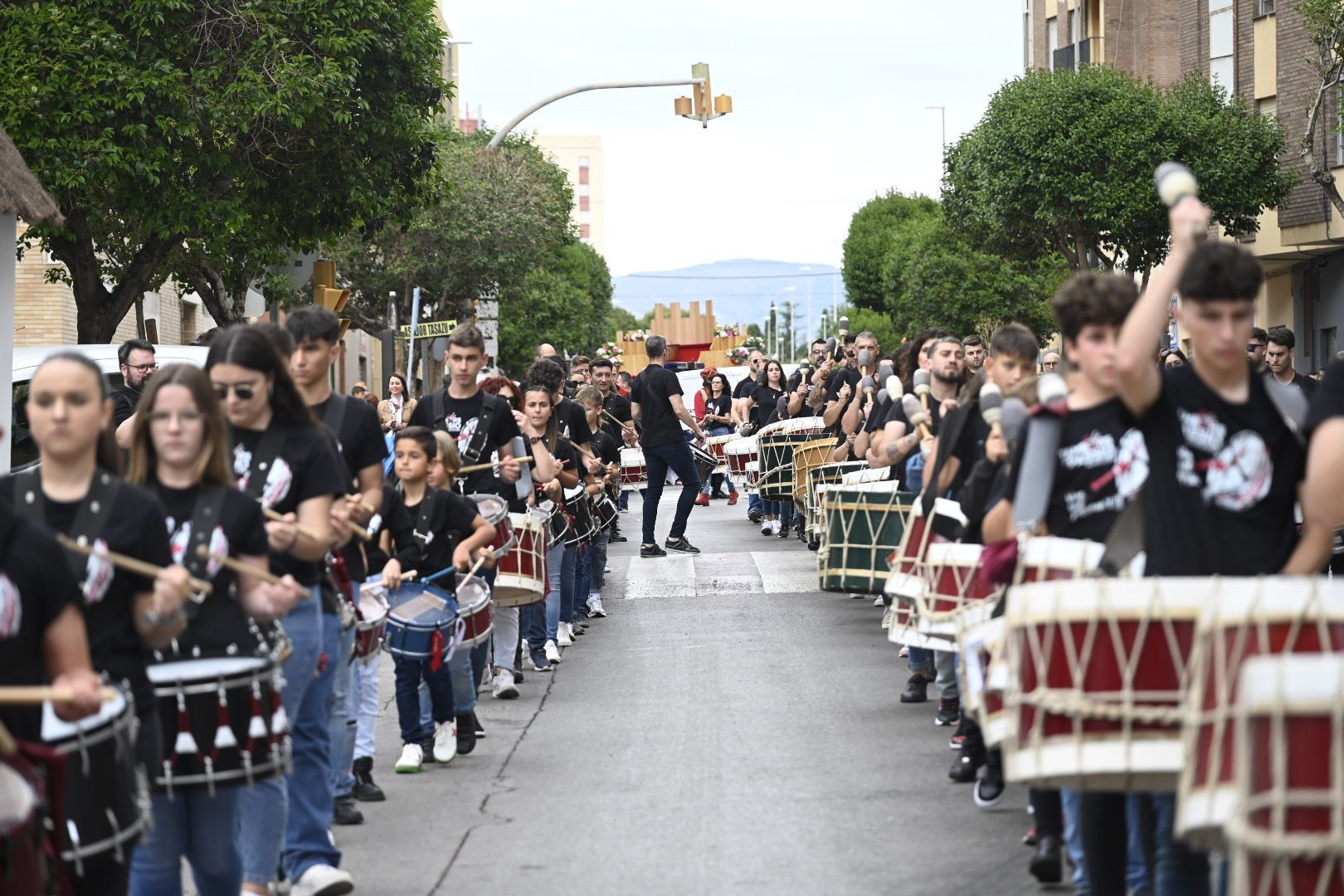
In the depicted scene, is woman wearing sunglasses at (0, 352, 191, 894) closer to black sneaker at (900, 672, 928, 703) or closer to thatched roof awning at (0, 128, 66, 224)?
black sneaker at (900, 672, 928, 703)

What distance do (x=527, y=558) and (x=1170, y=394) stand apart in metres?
6.80

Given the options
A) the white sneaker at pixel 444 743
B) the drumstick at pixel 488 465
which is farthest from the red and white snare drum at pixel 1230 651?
the drumstick at pixel 488 465

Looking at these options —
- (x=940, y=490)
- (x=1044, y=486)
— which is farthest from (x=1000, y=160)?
(x=1044, y=486)

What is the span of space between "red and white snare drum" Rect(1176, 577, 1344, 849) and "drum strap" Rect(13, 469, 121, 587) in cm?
259

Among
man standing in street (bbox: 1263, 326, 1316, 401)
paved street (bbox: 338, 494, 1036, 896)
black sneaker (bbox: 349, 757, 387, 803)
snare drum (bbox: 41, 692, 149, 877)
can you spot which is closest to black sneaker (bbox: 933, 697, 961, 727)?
paved street (bbox: 338, 494, 1036, 896)

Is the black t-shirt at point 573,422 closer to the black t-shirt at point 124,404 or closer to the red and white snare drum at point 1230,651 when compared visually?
the black t-shirt at point 124,404

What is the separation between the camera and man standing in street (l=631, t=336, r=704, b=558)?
19906 millimetres

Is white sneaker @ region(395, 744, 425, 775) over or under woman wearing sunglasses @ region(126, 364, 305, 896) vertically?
under

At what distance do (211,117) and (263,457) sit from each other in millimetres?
Answer: 15651

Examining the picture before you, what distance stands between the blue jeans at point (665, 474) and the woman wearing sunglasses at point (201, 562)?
14.4 metres

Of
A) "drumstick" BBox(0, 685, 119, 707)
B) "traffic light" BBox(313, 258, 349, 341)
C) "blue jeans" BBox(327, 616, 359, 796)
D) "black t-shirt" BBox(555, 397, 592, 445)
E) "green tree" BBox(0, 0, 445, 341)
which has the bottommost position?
"blue jeans" BBox(327, 616, 359, 796)

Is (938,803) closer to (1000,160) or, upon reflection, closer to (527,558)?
(527,558)

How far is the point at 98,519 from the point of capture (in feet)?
16.1

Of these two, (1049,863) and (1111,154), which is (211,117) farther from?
(1111,154)
